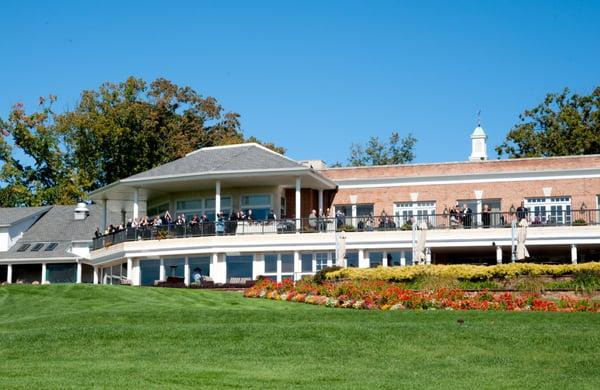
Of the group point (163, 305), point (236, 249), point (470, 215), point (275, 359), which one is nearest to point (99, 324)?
point (163, 305)

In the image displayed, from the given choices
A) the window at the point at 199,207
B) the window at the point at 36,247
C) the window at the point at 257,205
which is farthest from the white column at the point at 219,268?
the window at the point at 36,247

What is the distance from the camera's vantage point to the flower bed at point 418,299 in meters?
29.8

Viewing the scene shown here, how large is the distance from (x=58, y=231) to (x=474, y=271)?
34.7 metres

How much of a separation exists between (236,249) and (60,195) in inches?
1238

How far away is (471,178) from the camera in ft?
162

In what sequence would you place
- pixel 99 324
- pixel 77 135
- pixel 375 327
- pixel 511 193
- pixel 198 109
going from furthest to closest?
pixel 198 109 < pixel 77 135 < pixel 511 193 < pixel 99 324 < pixel 375 327

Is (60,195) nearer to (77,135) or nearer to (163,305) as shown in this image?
(77,135)

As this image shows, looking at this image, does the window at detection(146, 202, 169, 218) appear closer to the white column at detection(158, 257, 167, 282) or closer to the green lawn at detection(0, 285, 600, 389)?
the white column at detection(158, 257, 167, 282)

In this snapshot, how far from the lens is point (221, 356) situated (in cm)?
2141

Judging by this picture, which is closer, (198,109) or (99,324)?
(99,324)

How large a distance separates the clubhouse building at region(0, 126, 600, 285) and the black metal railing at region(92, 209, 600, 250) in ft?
0.17

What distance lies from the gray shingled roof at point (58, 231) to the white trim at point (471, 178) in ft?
56.4

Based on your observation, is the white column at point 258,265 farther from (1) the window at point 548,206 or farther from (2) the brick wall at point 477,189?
(1) the window at point 548,206

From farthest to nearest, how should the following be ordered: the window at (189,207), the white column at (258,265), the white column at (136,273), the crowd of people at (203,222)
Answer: the window at (189,207)
the white column at (136,273)
the crowd of people at (203,222)
the white column at (258,265)
